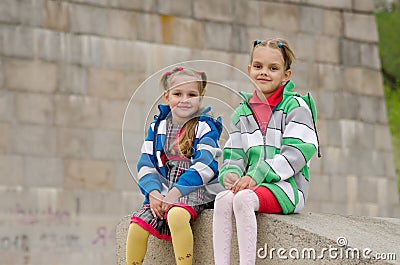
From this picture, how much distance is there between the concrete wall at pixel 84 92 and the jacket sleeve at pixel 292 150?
382 cm

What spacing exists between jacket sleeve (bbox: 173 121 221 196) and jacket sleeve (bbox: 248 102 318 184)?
0.30 metres

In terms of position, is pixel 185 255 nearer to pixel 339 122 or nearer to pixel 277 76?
pixel 277 76

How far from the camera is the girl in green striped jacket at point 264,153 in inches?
187

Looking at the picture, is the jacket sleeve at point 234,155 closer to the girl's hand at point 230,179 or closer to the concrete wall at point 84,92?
the girl's hand at point 230,179

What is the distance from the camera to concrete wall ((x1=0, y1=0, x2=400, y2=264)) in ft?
31.0

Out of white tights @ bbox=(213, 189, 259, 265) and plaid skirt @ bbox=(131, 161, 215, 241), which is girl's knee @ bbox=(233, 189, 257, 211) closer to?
white tights @ bbox=(213, 189, 259, 265)

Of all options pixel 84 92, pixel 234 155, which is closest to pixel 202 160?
pixel 234 155

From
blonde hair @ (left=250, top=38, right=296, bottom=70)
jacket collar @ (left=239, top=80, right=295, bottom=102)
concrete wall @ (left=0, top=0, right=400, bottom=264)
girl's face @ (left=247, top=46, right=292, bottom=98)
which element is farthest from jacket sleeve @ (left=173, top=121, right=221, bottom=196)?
concrete wall @ (left=0, top=0, right=400, bottom=264)

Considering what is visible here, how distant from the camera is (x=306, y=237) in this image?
458 cm

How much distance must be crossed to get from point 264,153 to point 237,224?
1.63ft

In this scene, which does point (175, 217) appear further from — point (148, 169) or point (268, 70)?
point (268, 70)

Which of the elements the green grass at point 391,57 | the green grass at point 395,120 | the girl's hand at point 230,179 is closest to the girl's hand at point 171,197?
the girl's hand at point 230,179

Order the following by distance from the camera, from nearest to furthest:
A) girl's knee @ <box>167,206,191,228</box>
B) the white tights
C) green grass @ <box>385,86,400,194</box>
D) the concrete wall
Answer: the white tights, girl's knee @ <box>167,206,191,228</box>, the concrete wall, green grass @ <box>385,86,400,194</box>

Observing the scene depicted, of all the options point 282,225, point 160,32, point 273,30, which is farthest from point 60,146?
point 282,225
